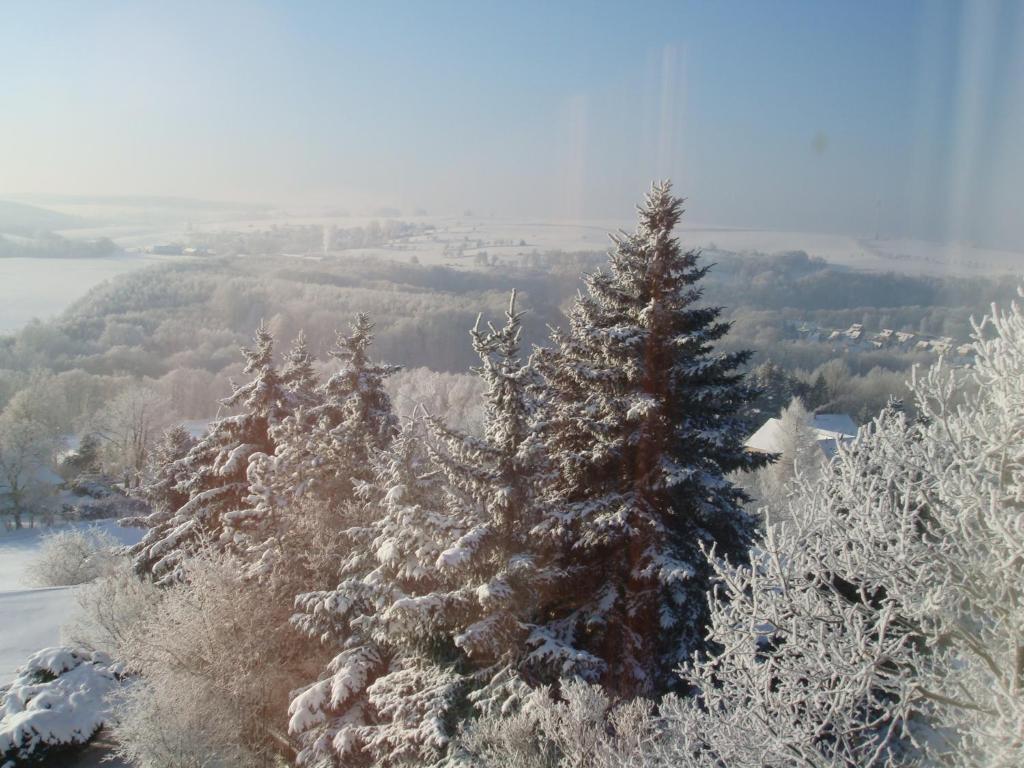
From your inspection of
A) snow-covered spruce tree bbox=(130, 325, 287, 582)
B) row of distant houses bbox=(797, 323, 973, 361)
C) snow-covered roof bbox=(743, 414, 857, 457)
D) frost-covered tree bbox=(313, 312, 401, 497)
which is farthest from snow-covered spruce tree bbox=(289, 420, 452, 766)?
row of distant houses bbox=(797, 323, 973, 361)

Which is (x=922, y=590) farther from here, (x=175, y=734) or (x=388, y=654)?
(x=175, y=734)

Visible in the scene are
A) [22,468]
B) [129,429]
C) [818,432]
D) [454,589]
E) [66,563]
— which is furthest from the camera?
[129,429]

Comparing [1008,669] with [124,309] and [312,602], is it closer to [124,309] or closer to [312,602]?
[312,602]

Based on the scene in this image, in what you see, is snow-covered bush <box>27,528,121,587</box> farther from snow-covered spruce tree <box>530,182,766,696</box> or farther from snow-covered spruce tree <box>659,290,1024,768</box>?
snow-covered spruce tree <box>659,290,1024,768</box>

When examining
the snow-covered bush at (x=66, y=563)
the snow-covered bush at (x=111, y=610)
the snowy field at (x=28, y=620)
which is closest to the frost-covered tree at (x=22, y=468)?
the snow-covered bush at (x=66, y=563)

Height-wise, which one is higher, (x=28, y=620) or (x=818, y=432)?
(x=818, y=432)

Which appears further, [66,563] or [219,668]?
[66,563]

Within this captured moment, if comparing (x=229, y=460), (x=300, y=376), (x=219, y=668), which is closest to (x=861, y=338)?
(x=300, y=376)
